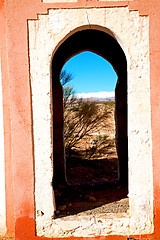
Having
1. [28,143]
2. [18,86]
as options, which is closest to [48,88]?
[18,86]

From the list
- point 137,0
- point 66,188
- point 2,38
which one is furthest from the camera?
point 66,188

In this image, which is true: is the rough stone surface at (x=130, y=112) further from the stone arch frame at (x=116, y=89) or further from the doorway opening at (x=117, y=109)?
the stone arch frame at (x=116, y=89)

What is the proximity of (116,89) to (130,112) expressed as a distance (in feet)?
7.54

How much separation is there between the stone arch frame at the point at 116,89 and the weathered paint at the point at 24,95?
77.3 inches

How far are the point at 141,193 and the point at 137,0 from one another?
2729mm

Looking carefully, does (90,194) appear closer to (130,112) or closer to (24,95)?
(130,112)

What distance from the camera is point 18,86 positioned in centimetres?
308

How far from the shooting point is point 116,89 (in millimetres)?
5348

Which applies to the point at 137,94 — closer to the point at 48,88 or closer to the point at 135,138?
the point at 135,138

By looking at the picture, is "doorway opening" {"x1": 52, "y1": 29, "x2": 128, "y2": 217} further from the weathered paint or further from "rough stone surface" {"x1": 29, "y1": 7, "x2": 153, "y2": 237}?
the weathered paint

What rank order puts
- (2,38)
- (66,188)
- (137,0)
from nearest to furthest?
(137,0)
(2,38)
(66,188)

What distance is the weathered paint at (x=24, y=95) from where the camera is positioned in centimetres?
303

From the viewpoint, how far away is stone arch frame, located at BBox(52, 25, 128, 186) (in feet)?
16.5

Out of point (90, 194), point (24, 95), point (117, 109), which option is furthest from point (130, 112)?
point (117, 109)
